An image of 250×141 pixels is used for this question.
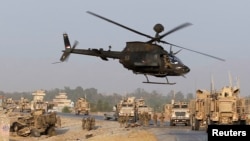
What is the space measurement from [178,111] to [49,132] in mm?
11286

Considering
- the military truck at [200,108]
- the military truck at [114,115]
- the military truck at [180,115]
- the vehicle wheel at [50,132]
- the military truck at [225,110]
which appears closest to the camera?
the military truck at [225,110]

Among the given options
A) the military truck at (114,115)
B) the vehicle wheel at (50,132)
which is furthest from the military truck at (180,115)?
the vehicle wheel at (50,132)

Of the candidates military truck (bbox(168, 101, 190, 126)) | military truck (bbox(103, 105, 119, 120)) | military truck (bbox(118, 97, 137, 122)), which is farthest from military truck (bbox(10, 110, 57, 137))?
military truck (bbox(103, 105, 119, 120))

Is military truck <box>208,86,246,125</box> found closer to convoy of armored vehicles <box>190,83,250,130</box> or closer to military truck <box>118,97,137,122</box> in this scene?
convoy of armored vehicles <box>190,83,250,130</box>

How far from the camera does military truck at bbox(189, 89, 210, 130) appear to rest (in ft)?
104

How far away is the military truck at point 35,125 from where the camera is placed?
36.8 metres

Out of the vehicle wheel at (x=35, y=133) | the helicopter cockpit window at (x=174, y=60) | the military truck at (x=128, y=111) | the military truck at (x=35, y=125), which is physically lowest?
the vehicle wheel at (x=35, y=133)

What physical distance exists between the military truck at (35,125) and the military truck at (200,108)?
36.5 feet

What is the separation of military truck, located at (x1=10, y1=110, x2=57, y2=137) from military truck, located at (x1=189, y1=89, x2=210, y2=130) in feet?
36.5

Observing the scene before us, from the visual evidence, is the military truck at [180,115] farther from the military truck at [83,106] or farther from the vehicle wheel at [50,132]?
the military truck at [83,106]

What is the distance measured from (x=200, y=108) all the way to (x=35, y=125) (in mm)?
12739

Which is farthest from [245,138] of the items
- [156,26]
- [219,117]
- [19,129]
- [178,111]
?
[178,111]

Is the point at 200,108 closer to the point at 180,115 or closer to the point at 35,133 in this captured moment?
the point at 180,115

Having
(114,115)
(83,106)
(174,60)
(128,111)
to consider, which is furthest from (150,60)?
(83,106)
